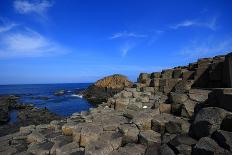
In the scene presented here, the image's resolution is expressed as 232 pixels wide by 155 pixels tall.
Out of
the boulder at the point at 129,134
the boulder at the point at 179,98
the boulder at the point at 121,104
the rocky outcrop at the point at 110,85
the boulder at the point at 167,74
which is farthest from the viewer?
the rocky outcrop at the point at 110,85

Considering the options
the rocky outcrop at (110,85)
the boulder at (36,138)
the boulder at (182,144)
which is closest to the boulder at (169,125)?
the boulder at (182,144)

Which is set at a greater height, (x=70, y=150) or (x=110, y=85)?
(x=110, y=85)

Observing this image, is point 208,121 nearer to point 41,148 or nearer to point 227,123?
point 227,123

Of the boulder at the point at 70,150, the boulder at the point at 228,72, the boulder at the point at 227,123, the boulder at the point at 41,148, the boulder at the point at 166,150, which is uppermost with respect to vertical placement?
the boulder at the point at 228,72

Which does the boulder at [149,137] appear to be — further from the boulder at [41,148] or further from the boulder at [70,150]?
the boulder at [41,148]

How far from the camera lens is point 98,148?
630cm

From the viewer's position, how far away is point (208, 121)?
559 cm

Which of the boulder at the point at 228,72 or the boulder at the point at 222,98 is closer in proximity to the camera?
the boulder at the point at 222,98

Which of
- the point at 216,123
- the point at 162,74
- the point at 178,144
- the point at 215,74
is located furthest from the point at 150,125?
the point at 162,74

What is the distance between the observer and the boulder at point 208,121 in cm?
547

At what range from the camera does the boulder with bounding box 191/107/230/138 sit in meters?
5.47

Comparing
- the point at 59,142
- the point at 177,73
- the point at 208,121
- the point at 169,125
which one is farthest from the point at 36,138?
the point at 177,73

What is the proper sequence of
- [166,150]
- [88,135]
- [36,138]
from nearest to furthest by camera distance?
[166,150]
[88,135]
[36,138]

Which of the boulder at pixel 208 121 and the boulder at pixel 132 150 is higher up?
the boulder at pixel 208 121
